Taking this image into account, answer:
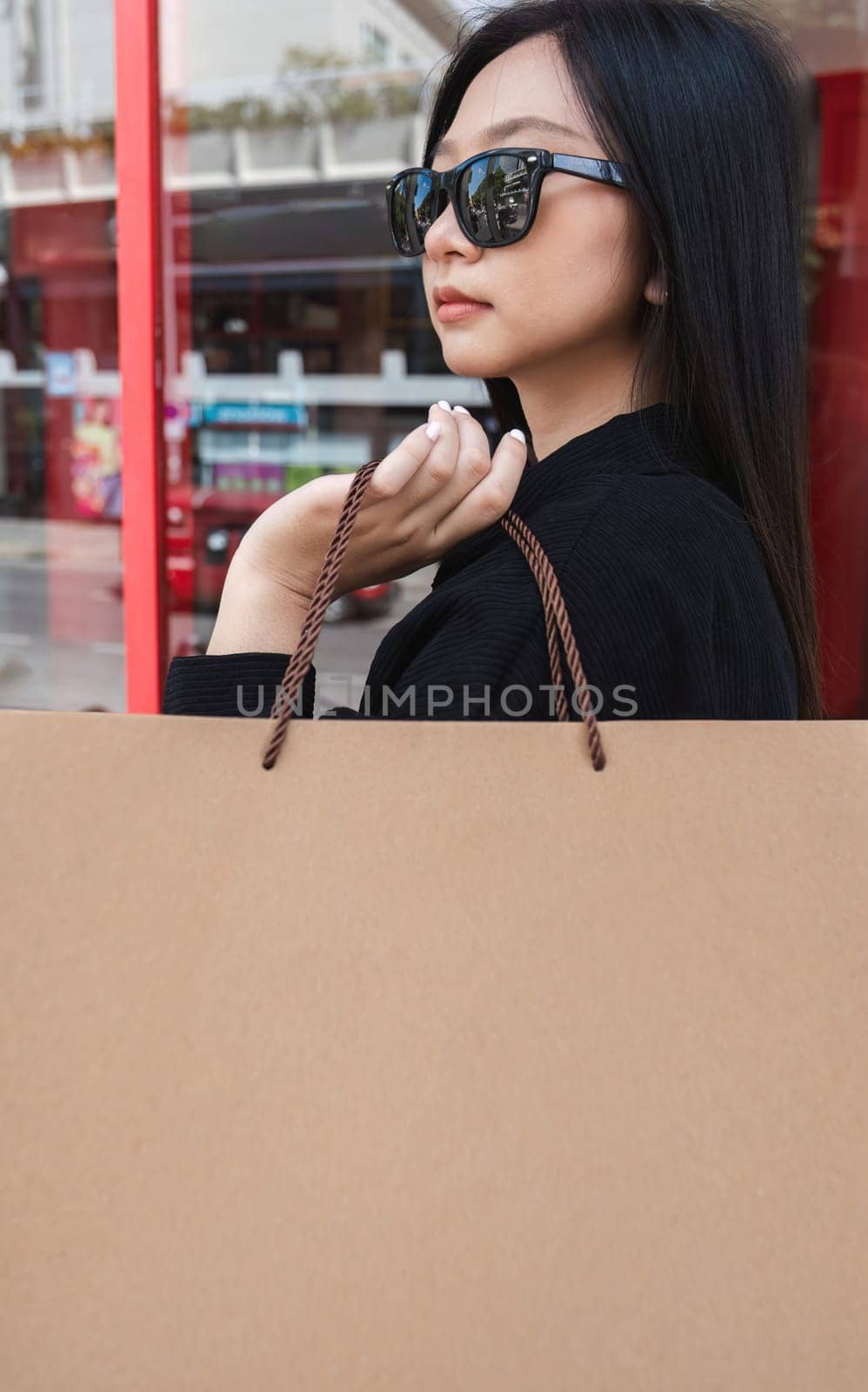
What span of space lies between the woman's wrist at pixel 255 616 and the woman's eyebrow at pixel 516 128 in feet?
1.30

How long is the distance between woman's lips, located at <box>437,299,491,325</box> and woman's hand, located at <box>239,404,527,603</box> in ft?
0.47

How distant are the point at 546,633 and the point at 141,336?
1.72m

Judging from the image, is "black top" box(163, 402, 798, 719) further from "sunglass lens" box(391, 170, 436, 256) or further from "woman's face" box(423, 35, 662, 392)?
"sunglass lens" box(391, 170, 436, 256)

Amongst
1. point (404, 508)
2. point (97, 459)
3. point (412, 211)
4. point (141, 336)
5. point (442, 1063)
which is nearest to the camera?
point (442, 1063)

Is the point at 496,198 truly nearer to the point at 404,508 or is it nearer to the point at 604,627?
the point at 404,508

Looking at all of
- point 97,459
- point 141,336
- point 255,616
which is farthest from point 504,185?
point 97,459

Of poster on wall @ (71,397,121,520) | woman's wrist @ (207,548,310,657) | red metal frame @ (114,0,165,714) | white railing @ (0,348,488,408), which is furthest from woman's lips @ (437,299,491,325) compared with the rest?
white railing @ (0,348,488,408)

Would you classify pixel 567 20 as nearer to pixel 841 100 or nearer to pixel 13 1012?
pixel 13 1012

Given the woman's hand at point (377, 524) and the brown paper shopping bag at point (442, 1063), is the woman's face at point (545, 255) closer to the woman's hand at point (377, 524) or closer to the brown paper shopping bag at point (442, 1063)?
the woman's hand at point (377, 524)

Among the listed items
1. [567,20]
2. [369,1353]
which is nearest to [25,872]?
[369,1353]

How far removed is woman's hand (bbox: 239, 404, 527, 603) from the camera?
73 centimetres

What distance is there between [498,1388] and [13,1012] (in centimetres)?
33

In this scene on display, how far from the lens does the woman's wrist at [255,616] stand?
2.70ft

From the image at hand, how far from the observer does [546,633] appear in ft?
2.11
